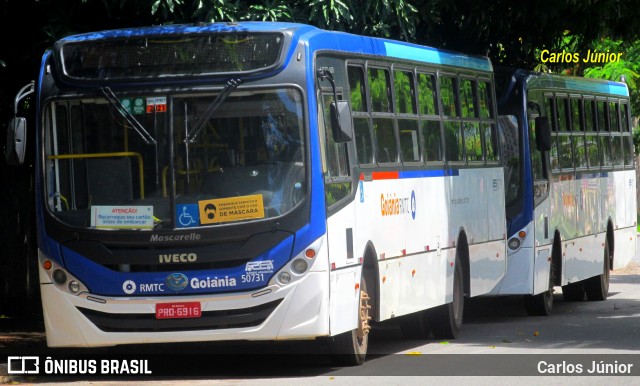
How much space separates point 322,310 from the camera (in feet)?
40.7

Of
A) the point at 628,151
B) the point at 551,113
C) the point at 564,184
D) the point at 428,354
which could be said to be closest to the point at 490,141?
the point at 551,113

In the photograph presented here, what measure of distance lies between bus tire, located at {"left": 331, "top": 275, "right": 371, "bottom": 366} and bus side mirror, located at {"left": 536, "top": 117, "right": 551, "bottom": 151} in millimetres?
6614

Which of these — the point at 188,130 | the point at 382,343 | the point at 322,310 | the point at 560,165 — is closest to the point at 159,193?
the point at 188,130

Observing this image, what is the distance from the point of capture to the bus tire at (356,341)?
13.2 metres

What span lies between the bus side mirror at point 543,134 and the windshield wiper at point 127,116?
832 centimetres

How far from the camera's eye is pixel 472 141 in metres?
17.9

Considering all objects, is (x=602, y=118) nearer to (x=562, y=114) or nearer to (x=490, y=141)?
(x=562, y=114)

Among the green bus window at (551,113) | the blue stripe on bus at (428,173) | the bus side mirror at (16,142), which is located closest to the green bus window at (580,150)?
the green bus window at (551,113)

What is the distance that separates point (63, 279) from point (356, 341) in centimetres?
270

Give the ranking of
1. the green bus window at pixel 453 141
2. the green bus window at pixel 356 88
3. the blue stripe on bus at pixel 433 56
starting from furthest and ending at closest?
the green bus window at pixel 453 141 → the blue stripe on bus at pixel 433 56 → the green bus window at pixel 356 88

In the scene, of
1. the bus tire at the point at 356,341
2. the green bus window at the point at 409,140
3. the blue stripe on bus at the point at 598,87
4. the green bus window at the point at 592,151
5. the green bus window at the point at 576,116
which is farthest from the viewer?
the green bus window at the point at 592,151

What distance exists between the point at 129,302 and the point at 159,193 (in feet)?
3.15

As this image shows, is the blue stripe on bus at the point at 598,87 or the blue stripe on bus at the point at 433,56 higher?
the blue stripe on bus at the point at 433,56

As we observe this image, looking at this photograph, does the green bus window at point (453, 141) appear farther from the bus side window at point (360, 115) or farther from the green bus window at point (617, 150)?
the green bus window at point (617, 150)
